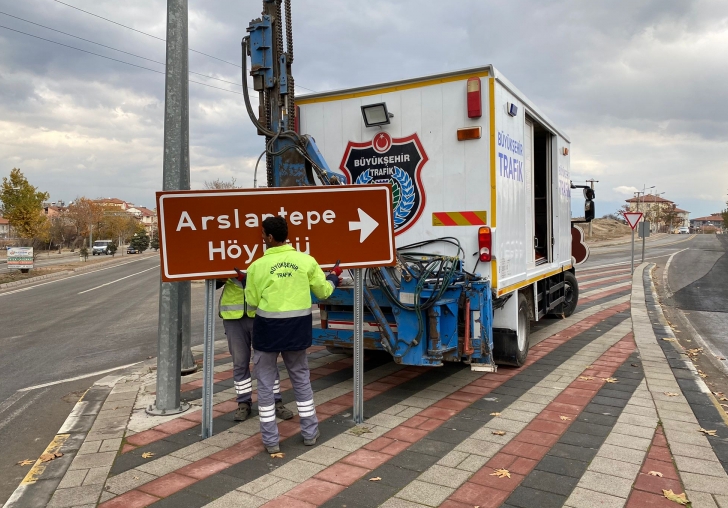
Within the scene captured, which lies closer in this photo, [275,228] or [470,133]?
[275,228]

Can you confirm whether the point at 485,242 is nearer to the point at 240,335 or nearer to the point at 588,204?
the point at 240,335

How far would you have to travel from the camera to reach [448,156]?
5.83m

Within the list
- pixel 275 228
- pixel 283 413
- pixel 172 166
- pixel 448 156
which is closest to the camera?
pixel 275 228

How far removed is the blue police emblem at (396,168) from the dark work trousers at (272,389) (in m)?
2.30

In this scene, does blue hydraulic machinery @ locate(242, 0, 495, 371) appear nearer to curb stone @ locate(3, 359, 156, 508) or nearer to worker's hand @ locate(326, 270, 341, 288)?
worker's hand @ locate(326, 270, 341, 288)

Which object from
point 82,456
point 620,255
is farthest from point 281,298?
point 620,255

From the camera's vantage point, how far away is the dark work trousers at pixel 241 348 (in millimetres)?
4891

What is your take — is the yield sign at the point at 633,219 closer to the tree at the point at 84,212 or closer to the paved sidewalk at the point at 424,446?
the paved sidewalk at the point at 424,446

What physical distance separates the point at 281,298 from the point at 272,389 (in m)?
0.73

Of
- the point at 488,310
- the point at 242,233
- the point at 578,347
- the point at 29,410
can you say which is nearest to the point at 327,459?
the point at 242,233

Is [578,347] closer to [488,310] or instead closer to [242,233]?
[488,310]

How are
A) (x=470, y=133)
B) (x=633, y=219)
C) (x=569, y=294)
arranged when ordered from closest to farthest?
1. (x=470, y=133)
2. (x=569, y=294)
3. (x=633, y=219)

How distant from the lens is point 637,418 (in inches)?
194

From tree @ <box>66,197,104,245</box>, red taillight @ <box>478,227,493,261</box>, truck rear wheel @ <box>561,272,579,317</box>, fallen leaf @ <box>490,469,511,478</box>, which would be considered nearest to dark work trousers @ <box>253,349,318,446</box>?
fallen leaf @ <box>490,469,511,478</box>
